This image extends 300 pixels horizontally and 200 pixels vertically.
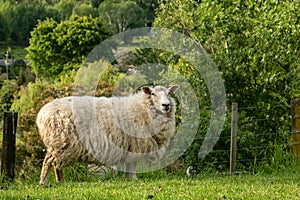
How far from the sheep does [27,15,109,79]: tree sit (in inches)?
1721

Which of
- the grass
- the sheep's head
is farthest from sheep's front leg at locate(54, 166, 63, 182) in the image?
the sheep's head

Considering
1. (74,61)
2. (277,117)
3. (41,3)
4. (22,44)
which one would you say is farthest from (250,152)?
(41,3)

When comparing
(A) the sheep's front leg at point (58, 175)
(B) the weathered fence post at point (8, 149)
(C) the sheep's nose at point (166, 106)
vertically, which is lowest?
(A) the sheep's front leg at point (58, 175)

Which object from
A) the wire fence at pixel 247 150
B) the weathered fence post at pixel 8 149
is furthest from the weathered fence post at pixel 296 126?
the weathered fence post at pixel 8 149

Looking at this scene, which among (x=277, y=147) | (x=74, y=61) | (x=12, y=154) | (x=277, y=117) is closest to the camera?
(x=12, y=154)

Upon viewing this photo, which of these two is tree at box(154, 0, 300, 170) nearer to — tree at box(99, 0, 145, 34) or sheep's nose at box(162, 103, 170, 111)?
sheep's nose at box(162, 103, 170, 111)

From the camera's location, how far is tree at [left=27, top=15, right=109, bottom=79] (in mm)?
55438

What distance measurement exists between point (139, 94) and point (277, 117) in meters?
4.31

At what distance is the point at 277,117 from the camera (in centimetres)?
1242

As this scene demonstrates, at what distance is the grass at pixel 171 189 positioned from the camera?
6266 millimetres

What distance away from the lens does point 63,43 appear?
5719 cm

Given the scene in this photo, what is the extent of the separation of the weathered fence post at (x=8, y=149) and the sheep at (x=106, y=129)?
1.60 feet

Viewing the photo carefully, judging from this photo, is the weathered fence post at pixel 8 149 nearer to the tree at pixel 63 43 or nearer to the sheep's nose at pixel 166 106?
the sheep's nose at pixel 166 106

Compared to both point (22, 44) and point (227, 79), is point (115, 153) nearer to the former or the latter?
point (227, 79)
